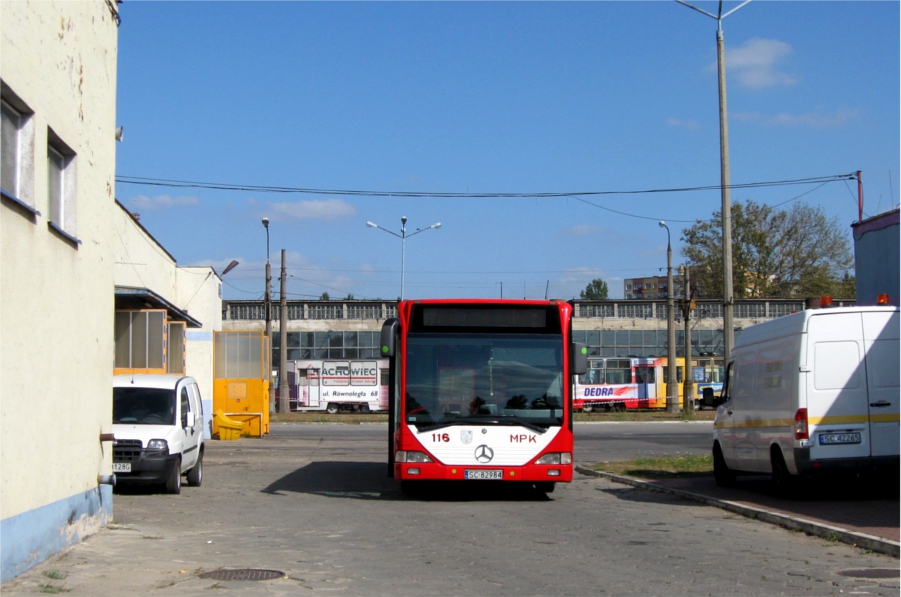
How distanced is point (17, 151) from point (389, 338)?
271 inches

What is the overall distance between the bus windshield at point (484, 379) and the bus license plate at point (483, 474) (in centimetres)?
68

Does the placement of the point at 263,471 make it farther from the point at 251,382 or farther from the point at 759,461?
A: the point at 251,382

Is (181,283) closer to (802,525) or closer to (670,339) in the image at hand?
(670,339)

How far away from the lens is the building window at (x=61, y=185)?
403 inches

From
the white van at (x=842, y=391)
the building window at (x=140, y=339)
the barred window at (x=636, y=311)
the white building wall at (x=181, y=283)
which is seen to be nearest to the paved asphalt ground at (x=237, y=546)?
the white van at (x=842, y=391)

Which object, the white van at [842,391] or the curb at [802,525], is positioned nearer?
the curb at [802,525]

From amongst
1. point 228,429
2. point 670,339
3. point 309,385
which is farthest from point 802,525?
point 309,385

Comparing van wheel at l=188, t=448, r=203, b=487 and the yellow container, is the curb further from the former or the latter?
the yellow container

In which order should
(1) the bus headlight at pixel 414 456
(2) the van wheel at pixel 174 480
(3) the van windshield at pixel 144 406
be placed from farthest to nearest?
(3) the van windshield at pixel 144 406 < (2) the van wheel at pixel 174 480 < (1) the bus headlight at pixel 414 456

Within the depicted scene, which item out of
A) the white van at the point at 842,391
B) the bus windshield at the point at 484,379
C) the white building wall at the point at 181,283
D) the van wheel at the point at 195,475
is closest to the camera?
the white van at the point at 842,391

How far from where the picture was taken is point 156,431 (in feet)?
52.7

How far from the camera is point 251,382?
34500 millimetres

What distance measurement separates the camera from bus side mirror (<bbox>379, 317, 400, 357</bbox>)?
1504 cm

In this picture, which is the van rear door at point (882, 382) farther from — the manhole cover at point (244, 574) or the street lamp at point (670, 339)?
the street lamp at point (670, 339)
